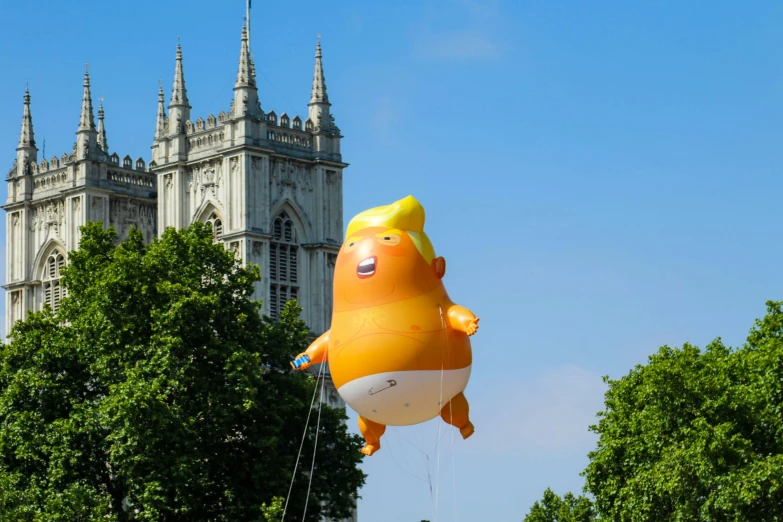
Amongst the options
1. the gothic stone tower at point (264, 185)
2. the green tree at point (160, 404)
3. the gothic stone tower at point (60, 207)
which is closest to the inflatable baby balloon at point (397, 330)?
the green tree at point (160, 404)

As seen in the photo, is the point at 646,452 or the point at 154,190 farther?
the point at 154,190

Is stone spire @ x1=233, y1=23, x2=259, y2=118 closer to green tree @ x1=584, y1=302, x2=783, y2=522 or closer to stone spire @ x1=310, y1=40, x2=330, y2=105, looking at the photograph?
stone spire @ x1=310, y1=40, x2=330, y2=105

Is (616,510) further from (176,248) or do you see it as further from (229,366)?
(176,248)

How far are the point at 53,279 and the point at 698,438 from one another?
41.6 metres

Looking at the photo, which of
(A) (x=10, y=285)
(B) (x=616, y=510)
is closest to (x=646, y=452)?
(B) (x=616, y=510)

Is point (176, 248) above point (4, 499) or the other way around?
above

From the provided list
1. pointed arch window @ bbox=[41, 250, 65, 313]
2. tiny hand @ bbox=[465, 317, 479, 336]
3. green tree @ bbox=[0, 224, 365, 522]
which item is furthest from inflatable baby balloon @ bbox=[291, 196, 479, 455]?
pointed arch window @ bbox=[41, 250, 65, 313]

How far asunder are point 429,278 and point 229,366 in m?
20.5

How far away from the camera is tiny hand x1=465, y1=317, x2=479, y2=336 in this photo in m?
36.7

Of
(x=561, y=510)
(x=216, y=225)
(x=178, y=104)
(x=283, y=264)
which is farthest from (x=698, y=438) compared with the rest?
(x=178, y=104)

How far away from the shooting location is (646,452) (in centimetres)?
5375

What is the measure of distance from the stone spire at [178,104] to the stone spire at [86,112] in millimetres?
4734

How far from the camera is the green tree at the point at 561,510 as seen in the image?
64000 mm

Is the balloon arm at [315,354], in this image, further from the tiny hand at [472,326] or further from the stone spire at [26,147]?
the stone spire at [26,147]
